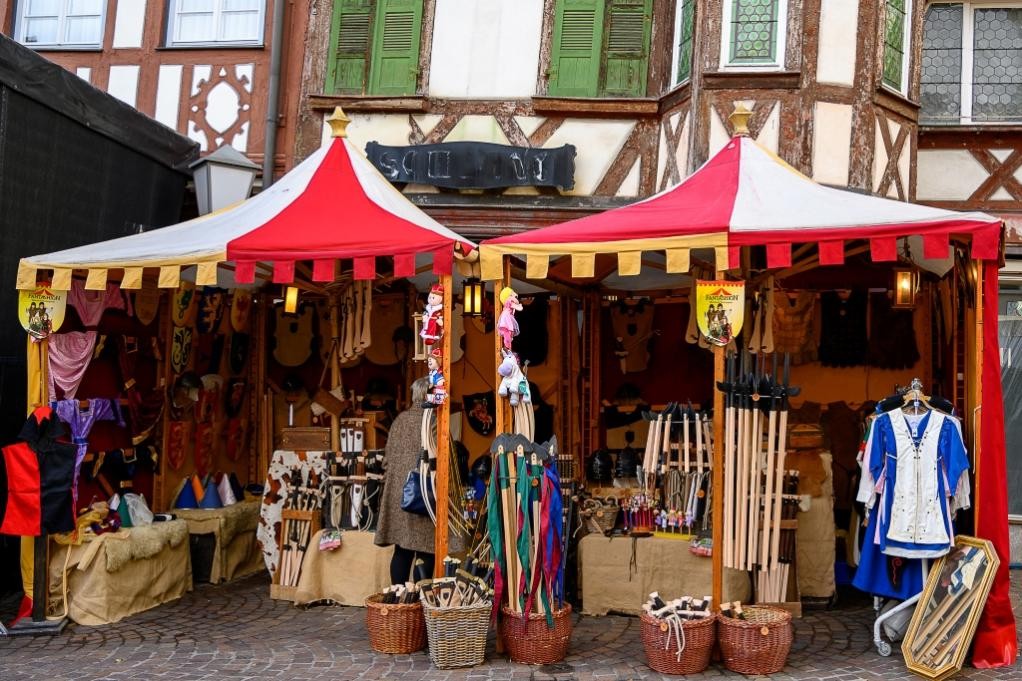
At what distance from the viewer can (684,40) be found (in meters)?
8.17

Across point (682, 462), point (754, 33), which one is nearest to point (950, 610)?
point (682, 462)

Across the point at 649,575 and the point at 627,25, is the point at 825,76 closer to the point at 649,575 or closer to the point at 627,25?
the point at 627,25

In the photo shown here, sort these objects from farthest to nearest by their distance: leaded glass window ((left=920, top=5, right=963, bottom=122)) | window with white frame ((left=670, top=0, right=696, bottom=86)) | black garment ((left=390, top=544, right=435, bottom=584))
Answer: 1. leaded glass window ((left=920, top=5, right=963, bottom=122))
2. window with white frame ((left=670, top=0, right=696, bottom=86))
3. black garment ((left=390, top=544, right=435, bottom=584))

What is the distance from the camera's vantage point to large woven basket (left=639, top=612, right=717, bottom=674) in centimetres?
517

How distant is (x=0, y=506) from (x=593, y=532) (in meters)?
3.84

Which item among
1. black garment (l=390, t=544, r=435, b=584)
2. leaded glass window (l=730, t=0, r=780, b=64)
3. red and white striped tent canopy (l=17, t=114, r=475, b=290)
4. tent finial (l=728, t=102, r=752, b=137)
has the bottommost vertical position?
black garment (l=390, t=544, r=435, b=584)

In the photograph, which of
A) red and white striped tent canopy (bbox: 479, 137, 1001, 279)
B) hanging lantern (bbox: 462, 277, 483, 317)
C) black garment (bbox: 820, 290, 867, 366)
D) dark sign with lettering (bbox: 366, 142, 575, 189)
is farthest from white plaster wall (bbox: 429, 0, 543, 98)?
black garment (bbox: 820, 290, 867, 366)

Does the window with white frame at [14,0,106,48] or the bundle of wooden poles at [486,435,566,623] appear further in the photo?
the window with white frame at [14,0,106,48]

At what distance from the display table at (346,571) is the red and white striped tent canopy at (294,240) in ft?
6.11

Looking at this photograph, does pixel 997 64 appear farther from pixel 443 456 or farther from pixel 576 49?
pixel 443 456

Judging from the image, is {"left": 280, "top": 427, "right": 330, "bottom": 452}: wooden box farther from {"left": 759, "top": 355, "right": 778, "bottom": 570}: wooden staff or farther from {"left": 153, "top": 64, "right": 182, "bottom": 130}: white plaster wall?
{"left": 153, "top": 64, "right": 182, "bottom": 130}: white plaster wall

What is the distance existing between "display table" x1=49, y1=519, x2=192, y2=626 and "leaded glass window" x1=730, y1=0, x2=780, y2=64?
5.45m

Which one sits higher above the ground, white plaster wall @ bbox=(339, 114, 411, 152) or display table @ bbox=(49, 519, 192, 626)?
white plaster wall @ bbox=(339, 114, 411, 152)

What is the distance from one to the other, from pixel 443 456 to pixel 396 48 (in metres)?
4.38
